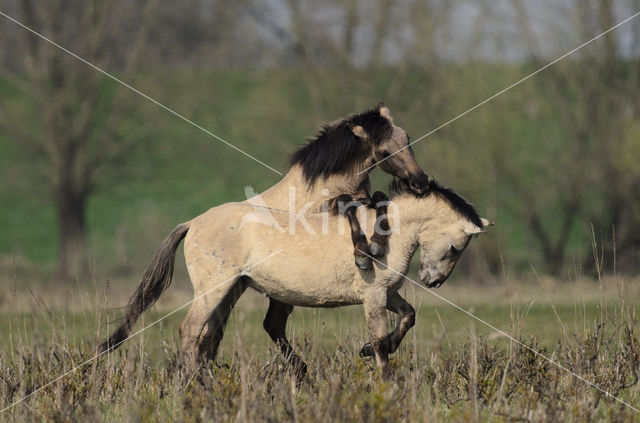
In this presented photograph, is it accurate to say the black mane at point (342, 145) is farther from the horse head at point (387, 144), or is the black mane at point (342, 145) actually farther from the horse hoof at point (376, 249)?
the horse hoof at point (376, 249)

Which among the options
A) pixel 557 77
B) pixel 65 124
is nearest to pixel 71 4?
pixel 65 124

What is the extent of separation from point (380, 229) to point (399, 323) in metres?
0.74

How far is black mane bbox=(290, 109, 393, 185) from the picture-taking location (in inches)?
269

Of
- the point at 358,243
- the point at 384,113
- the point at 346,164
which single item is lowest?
the point at 358,243

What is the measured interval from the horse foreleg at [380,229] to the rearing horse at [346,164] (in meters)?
0.03

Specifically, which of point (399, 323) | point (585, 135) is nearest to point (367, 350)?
point (399, 323)

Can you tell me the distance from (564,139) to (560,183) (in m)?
1.05

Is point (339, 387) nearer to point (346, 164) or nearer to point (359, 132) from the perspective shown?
point (346, 164)

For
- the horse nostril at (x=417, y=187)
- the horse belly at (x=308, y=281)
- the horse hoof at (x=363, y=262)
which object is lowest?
the horse belly at (x=308, y=281)

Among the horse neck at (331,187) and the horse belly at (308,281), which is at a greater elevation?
the horse neck at (331,187)

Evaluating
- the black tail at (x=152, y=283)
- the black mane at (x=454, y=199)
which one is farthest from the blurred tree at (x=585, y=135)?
the black tail at (x=152, y=283)

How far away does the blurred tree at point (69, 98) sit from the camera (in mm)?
21375

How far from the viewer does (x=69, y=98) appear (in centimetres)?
2181

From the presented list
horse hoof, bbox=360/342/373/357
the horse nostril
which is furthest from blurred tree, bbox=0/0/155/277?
the horse nostril
